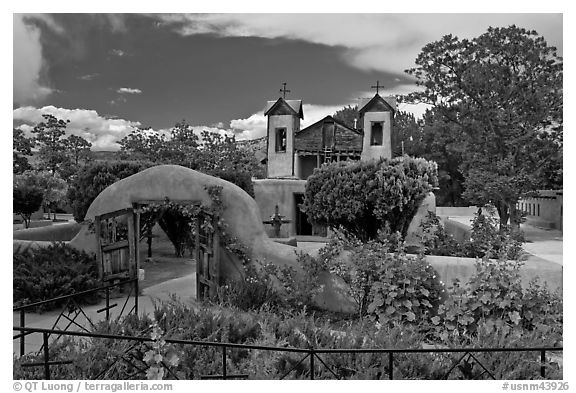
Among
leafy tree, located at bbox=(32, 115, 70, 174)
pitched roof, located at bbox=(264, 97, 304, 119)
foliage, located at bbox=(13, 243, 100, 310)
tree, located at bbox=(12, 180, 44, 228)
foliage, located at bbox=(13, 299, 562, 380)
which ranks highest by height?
pitched roof, located at bbox=(264, 97, 304, 119)

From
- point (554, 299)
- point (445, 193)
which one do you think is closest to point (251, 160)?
point (554, 299)

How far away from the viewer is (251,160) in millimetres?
18891

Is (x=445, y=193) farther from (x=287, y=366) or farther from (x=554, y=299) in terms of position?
(x=287, y=366)

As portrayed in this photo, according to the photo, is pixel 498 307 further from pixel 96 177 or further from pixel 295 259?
pixel 96 177

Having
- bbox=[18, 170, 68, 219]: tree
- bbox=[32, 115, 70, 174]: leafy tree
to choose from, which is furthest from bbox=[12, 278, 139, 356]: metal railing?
bbox=[32, 115, 70, 174]: leafy tree

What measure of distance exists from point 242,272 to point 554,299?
4346 mm

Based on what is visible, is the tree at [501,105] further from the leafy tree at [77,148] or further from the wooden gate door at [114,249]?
the leafy tree at [77,148]

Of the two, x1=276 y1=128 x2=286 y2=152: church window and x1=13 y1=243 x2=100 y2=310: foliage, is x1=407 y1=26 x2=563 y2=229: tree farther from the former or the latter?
x1=13 y1=243 x2=100 y2=310: foliage

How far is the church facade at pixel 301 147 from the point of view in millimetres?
13766

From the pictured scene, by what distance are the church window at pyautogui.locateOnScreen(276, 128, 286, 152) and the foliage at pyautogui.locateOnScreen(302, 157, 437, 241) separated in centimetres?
691

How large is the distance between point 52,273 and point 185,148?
37.2ft

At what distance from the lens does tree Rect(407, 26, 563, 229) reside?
13.6m

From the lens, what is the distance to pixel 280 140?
667 inches

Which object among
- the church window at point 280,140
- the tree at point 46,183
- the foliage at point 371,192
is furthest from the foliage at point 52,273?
the tree at point 46,183
